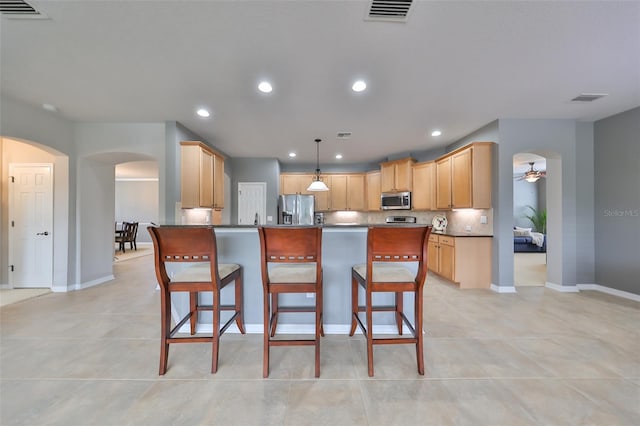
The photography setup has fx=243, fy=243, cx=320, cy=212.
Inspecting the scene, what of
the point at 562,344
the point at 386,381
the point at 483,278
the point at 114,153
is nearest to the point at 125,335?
the point at 386,381

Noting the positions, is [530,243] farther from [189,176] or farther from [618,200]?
[189,176]

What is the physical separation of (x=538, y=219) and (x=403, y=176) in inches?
256

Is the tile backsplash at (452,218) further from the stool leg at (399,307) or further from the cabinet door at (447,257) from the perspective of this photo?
the stool leg at (399,307)

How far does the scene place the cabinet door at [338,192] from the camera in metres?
6.50

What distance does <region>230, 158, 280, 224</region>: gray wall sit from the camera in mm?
6156

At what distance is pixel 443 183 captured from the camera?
15.5 ft

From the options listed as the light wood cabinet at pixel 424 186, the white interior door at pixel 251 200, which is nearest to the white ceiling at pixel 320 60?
the light wood cabinet at pixel 424 186

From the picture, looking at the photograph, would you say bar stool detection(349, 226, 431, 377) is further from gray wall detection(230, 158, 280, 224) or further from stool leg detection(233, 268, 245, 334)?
gray wall detection(230, 158, 280, 224)

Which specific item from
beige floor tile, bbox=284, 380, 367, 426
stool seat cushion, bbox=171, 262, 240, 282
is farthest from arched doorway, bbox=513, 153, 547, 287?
stool seat cushion, bbox=171, 262, 240, 282

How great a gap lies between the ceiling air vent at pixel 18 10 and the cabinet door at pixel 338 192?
5.34 meters

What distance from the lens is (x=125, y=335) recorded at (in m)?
2.39

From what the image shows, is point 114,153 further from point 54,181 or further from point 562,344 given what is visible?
point 562,344

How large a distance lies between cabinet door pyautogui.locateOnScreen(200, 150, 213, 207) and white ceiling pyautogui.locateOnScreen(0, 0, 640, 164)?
1.99ft

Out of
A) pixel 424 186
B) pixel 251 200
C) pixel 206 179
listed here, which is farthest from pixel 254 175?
pixel 424 186
